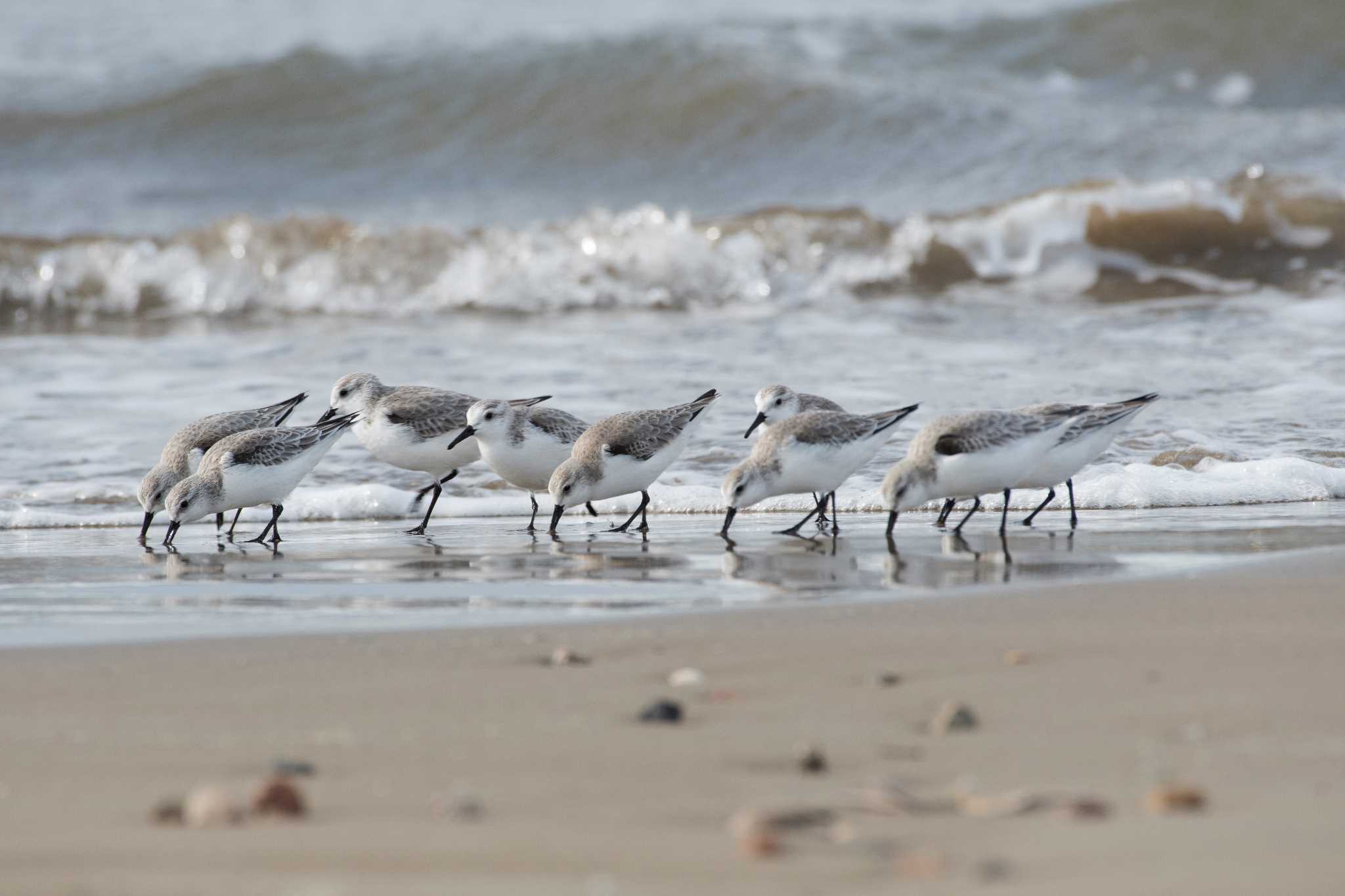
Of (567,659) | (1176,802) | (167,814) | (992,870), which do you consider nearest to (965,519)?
(567,659)

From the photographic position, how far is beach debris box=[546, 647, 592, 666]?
162 inches

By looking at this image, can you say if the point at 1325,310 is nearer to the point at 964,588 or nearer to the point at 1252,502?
the point at 1252,502

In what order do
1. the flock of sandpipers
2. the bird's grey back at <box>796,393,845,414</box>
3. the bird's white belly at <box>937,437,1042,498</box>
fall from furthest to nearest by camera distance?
the bird's grey back at <box>796,393,845,414</box>
the flock of sandpipers
the bird's white belly at <box>937,437,1042,498</box>

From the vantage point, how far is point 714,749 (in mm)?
3262

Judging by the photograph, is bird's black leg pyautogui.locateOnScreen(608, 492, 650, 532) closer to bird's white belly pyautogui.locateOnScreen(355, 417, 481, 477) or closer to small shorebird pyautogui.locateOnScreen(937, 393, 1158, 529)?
bird's white belly pyautogui.locateOnScreen(355, 417, 481, 477)

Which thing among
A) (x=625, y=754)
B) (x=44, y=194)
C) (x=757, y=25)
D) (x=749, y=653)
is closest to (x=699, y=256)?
(x=757, y=25)

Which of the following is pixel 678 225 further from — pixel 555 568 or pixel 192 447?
pixel 555 568

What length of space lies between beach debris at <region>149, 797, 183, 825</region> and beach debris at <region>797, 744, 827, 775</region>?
3.84 ft

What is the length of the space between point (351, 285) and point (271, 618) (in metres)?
11.3

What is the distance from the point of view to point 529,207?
17.7 m

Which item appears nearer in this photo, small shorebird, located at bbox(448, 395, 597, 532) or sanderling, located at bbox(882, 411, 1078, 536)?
sanderling, located at bbox(882, 411, 1078, 536)

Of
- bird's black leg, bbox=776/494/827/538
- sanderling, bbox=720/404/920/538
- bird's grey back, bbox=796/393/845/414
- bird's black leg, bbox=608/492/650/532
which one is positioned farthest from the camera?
bird's grey back, bbox=796/393/845/414

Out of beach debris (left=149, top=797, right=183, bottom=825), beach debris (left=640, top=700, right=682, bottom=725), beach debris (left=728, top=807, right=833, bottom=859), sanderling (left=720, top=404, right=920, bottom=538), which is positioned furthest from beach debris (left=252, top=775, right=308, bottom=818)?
sanderling (left=720, top=404, right=920, bottom=538)

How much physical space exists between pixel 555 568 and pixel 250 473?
6.32 ft
